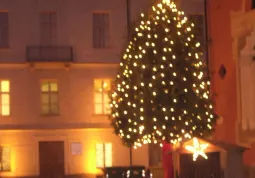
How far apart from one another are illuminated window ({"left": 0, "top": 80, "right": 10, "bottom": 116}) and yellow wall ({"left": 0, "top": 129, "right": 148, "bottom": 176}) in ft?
2.99

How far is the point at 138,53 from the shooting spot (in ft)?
64.1

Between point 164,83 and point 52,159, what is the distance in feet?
31.8

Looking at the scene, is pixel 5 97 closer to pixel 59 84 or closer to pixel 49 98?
pixel 49 98

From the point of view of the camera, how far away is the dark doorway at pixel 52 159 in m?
27.0

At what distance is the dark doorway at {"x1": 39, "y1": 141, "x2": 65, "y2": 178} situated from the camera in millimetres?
27000

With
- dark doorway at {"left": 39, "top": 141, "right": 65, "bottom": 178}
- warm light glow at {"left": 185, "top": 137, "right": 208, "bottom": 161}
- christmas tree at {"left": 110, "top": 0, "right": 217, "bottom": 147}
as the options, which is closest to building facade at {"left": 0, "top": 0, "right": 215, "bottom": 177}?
dark doorway at {"left": 39, "top": 141, "right": 65, "bottom": 178}

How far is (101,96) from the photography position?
27.7m

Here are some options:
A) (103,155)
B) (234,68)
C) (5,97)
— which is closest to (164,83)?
(234,68)

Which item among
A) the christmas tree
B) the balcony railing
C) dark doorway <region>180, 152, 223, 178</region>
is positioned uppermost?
the balcony railing

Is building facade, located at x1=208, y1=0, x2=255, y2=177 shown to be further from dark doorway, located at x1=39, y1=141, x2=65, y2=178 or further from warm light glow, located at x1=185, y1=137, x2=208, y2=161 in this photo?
dark doorway, located at x1=39, y1=141, x2=65, y2=178

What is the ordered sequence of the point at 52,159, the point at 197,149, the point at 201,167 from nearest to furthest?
the point at 197,149, the point at 201,167, the point at 52,159

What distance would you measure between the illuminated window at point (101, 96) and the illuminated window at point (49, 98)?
5.70 ft

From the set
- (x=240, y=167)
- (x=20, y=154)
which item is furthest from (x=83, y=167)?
(x=240, y=167)

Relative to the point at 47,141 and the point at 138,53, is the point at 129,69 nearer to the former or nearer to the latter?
the point at 138,53
